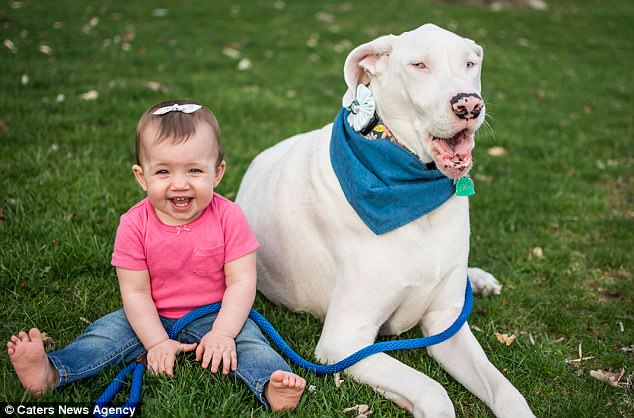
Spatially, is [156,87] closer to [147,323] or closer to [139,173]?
[139,173]

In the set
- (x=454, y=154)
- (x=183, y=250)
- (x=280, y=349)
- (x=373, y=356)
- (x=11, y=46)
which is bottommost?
(x=11, y=46)

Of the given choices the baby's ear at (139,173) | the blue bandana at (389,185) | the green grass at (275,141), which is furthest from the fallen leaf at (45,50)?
the blue bandana at (389,185)

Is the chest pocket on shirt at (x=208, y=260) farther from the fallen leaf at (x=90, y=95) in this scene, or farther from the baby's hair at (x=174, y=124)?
the fallen leaf at (x=90, y=95)

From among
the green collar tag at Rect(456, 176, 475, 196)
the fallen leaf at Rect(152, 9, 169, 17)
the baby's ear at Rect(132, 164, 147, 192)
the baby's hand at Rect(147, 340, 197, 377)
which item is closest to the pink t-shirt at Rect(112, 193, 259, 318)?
the baby's ear at Rect(132, 164, 147, 192)

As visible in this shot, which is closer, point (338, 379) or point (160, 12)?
point (338, 379)

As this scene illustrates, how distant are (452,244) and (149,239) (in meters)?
1.49

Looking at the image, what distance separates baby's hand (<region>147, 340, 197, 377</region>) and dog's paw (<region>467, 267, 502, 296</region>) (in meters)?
1.97

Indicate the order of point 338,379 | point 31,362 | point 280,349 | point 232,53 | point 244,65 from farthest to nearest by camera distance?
1. point 232,53
2. point 244,65
3. point 280,349
4. point 338,379
5. point 31,362

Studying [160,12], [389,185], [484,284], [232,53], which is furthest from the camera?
[160,12]

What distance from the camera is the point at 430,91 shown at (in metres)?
2.69

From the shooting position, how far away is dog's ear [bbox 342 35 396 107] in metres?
2.92

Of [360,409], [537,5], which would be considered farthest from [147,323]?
[537,5]

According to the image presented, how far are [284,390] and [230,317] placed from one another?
19.6 inches

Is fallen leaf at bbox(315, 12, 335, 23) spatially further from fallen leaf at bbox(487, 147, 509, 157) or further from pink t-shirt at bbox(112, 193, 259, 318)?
pink t-shirt at bbox(112, 193, 259, 318)
